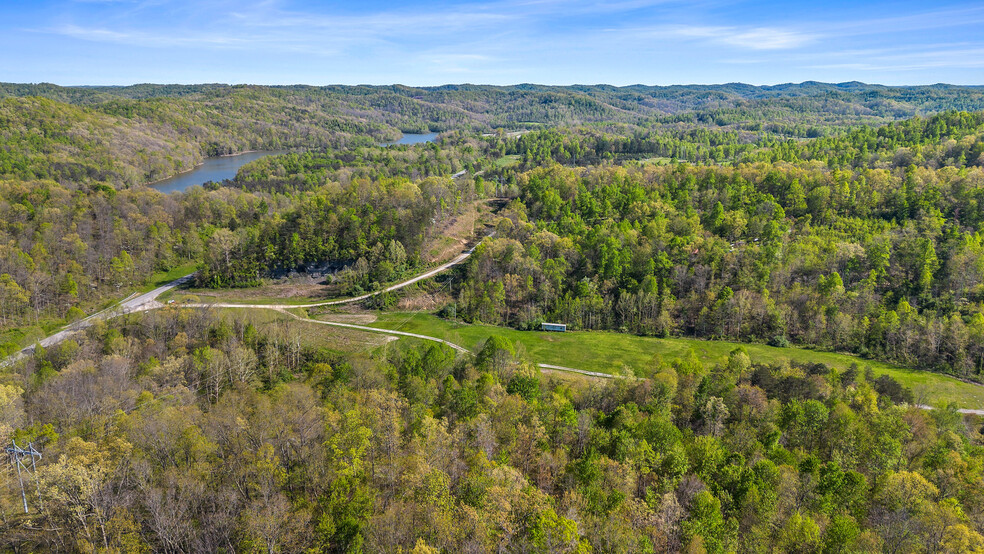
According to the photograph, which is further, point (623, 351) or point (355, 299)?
point (355, 299)

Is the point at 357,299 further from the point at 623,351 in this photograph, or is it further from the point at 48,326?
the point at 623,351

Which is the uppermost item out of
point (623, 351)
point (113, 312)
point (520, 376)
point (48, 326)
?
point (113, 312)

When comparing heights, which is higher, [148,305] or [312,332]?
[148,305]

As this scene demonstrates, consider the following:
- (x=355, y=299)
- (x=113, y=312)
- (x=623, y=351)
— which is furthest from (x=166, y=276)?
(x=623, y=351)

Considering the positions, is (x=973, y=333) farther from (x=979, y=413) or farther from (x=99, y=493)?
(x=99, y=493)

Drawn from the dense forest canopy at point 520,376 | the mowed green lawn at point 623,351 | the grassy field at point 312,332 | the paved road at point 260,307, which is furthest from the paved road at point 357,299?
the mowed green lawn at point 623,351

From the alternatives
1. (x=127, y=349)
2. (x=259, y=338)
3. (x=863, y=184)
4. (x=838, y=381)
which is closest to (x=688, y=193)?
(x=863, y=184)

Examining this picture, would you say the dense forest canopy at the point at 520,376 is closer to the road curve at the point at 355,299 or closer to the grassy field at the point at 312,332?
the grassy field at the point at 312,332
